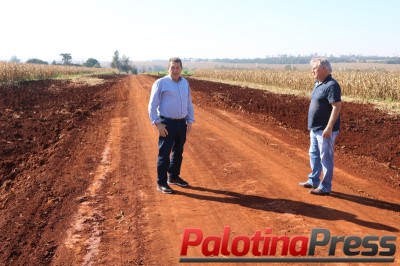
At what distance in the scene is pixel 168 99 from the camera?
18.8 ft

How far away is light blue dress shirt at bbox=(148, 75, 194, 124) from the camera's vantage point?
5.66m

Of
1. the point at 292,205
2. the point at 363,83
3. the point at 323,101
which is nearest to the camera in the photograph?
the point at 292,205

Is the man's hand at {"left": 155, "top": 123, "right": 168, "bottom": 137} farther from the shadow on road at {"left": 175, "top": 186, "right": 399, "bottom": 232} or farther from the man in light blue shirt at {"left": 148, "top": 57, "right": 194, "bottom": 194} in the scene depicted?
the shadow on road at {"left": 175, "top": 186, "right": 399, "bottom": 232}

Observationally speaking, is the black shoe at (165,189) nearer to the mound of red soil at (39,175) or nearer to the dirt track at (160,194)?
the dirt track at (160,194)

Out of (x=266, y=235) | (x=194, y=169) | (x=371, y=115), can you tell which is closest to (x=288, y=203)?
(x=266, y=235)

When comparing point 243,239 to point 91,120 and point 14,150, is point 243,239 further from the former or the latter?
point 91,120

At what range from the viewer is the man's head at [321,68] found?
5.25 meters

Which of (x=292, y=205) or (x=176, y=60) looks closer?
(x=292, y=205)

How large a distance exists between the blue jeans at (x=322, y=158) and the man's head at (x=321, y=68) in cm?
81

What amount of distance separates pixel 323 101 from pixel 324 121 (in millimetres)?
294

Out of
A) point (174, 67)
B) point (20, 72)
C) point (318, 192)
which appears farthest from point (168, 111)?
point (20, 72)

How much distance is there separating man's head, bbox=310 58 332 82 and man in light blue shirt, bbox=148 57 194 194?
1.97 metres

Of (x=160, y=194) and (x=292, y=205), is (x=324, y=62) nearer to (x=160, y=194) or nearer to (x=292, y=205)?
(x=292, y=205)

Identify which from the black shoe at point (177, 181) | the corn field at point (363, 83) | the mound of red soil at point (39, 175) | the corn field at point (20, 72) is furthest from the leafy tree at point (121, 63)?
the black shoe at point (177, 181)
